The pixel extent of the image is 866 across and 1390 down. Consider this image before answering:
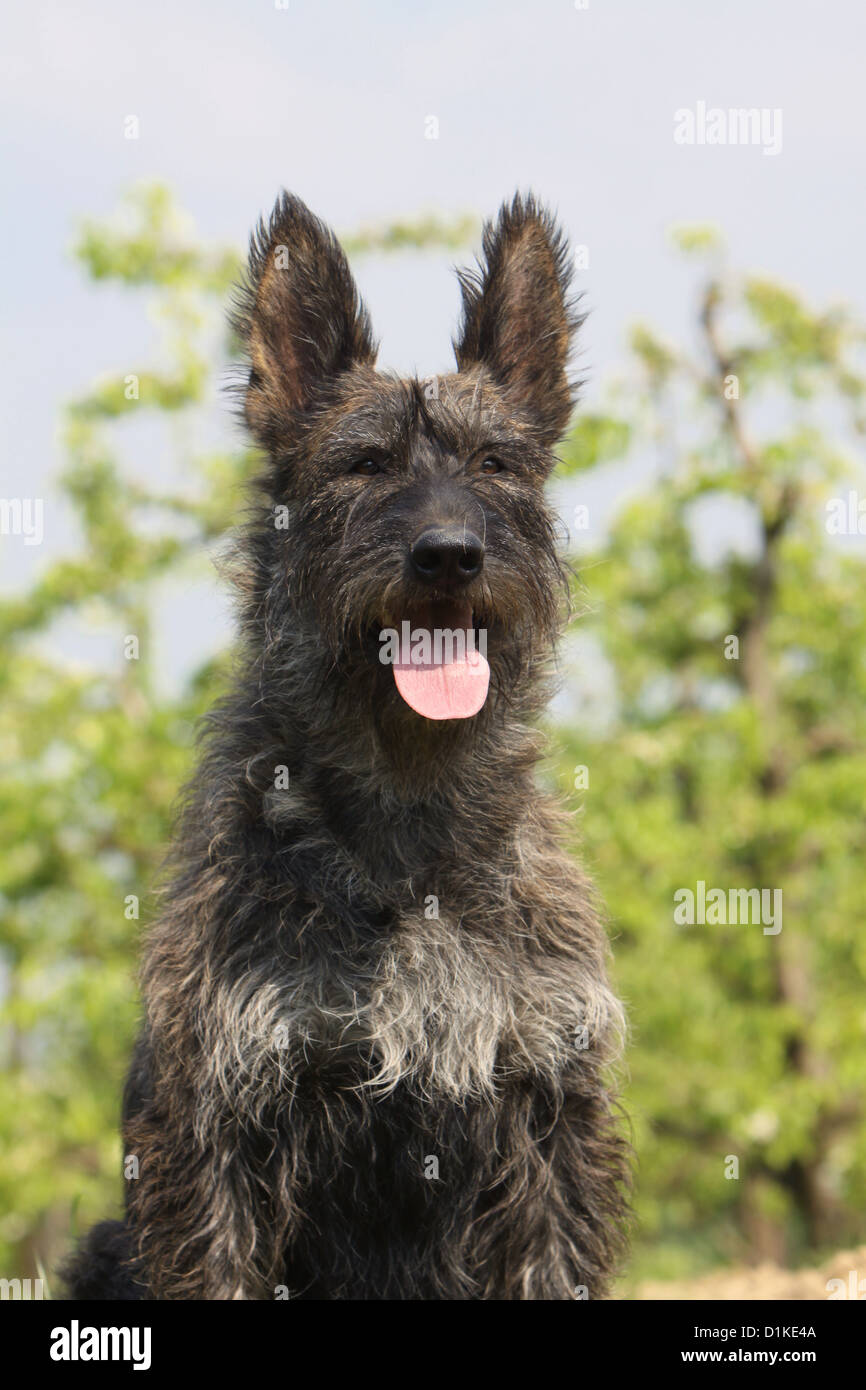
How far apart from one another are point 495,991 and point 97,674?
10514 millimetres

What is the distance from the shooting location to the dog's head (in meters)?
4.04

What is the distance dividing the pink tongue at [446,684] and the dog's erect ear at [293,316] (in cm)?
102

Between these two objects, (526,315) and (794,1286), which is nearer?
(526,315)

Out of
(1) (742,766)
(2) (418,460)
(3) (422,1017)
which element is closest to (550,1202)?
(3) (422,1017)

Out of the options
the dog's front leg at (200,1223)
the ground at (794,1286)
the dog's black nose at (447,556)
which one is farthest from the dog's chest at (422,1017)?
the ground at (794,1286)

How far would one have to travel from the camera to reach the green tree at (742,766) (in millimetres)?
13250

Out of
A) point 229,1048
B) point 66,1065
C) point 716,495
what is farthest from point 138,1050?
point 66,1065

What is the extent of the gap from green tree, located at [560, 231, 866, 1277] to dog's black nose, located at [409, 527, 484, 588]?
28.4 feet

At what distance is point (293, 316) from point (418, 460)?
0.75 metres

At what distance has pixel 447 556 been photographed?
390 cm

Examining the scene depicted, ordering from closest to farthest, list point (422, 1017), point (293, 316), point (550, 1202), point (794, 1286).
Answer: point (422, 1017), point (550, 1202), point (293, 316), point (794, 1286)

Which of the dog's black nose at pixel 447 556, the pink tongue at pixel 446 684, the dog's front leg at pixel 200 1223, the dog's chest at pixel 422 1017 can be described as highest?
the dog's black nose at pixel 447 556

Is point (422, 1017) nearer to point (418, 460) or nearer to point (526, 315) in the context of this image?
point (418, 460)

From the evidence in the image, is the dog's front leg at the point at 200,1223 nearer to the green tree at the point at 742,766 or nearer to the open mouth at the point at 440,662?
the open mouth at the point at 440,662
